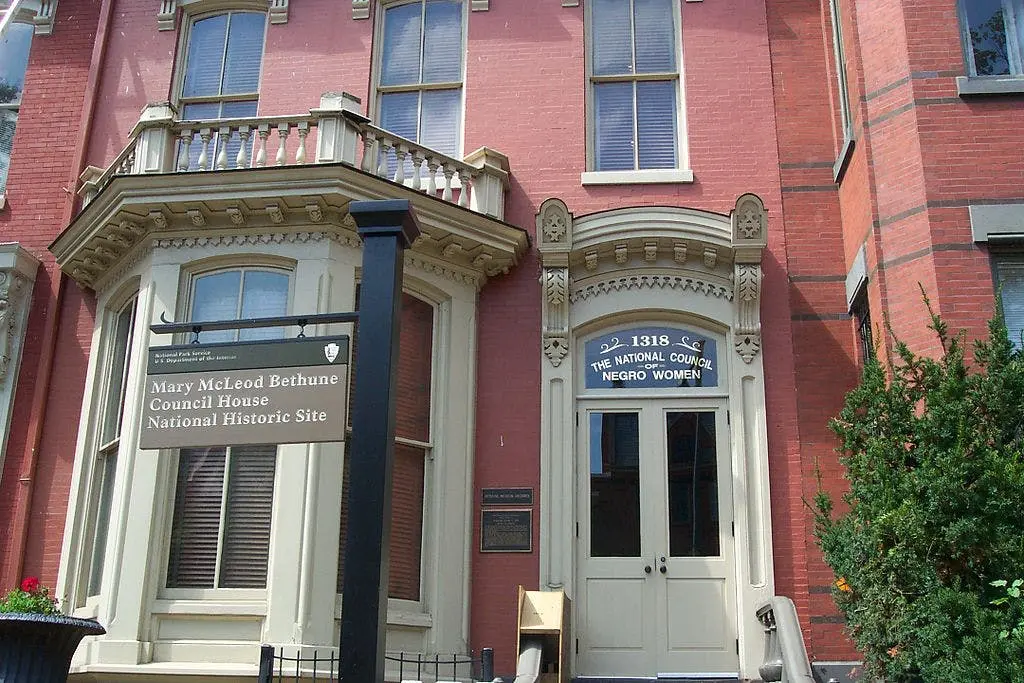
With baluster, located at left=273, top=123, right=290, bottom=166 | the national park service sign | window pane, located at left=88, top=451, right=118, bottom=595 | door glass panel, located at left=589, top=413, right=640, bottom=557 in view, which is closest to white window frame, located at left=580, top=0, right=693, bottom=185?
door glass panel, located at left=589, top=413, right=640, bottom=557

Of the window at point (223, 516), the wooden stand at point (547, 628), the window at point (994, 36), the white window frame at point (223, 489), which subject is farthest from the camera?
the window at point (994, 36)

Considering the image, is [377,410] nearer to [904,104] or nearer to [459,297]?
[459,297]

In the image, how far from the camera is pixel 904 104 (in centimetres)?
925

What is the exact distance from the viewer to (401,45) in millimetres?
12008

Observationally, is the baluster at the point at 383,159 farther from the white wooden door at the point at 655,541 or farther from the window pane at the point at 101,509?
the window pane at the point at 101,509

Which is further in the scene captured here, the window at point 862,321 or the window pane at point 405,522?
the window at point 862,321

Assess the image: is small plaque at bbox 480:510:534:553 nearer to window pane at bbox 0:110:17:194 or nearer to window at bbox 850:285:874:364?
window at bbox 850:285:874:364

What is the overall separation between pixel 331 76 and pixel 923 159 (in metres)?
6.17

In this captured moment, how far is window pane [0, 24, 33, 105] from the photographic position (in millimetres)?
12531

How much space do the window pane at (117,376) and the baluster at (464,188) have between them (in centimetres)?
336

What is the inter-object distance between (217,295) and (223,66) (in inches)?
136

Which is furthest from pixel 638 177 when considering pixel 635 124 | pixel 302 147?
pixel 302 147

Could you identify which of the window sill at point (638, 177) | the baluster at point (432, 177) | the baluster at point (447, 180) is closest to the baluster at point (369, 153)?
the baluster at point (432, 177)

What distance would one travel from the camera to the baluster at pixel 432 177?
10242 millimetres
